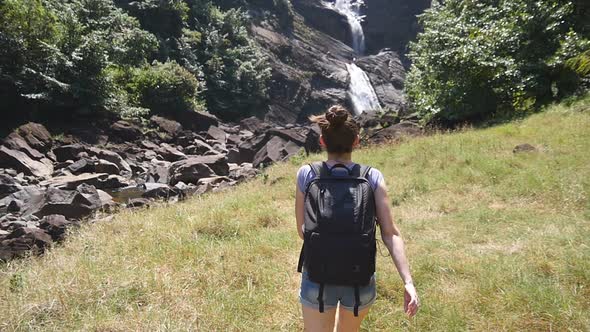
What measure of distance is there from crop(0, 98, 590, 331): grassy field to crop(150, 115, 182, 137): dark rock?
1786 centimetres

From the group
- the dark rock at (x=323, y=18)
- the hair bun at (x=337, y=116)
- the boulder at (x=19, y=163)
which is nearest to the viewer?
the hair bun at (x=337, y=116)

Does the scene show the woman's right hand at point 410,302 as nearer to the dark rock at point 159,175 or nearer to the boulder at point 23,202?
the boulder at point 23,202

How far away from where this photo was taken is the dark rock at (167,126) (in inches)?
1001

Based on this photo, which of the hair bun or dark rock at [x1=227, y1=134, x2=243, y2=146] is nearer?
the hair bun

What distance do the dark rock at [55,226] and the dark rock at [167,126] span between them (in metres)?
16.0

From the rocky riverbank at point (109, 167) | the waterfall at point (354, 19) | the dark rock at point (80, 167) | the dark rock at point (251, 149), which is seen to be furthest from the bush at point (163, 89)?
the waterfall at point (354, 19)

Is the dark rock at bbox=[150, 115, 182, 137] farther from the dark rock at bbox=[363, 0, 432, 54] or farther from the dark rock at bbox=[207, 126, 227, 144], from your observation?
the dark rock at bbox=[363, 0, 432, 54]

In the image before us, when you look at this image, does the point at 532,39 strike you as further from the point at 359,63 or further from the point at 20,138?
the point at 359,63

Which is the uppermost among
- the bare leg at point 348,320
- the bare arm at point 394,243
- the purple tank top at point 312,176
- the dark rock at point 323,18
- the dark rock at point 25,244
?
the dark rock at point 323,18

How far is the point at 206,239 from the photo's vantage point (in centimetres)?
625

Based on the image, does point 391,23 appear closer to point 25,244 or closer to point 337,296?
point 25,244

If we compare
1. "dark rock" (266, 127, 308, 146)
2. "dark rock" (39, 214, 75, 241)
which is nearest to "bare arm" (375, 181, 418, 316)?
"dark rock" (39, 214, 75, 241)

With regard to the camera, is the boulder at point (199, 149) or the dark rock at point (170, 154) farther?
the boulder at point (199, 149)

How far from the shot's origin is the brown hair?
247cm
